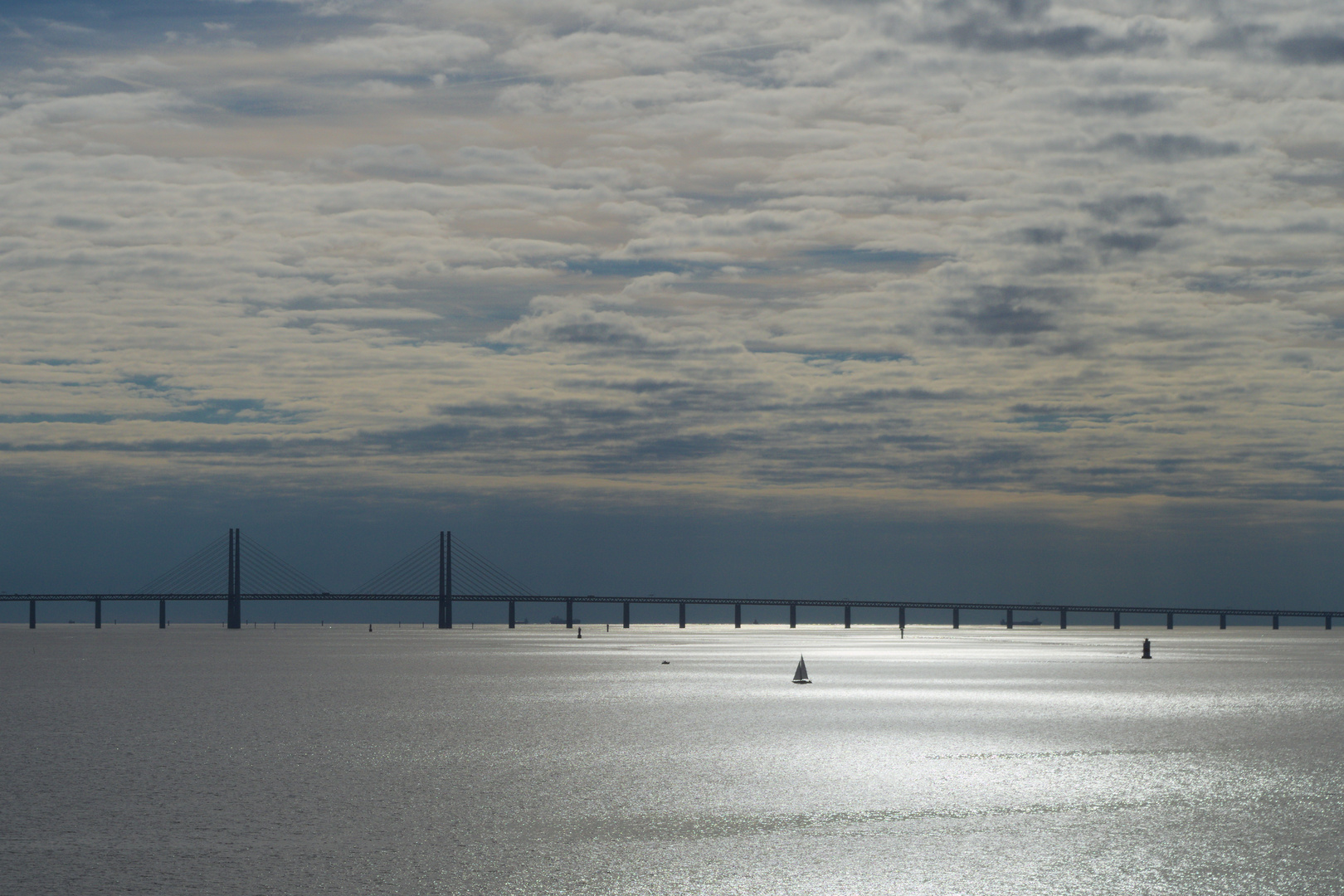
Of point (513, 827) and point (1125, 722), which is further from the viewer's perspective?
point (1125, 722)

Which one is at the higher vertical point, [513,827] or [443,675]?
[513,827]

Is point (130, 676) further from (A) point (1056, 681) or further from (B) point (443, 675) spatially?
(A) point (1056, 681)

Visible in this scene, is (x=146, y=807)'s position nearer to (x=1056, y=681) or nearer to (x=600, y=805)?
(x=600, y=805)

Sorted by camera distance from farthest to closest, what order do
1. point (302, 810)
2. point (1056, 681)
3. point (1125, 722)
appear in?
point (1056, 681)
point (1125, 722)
point (302, 810)

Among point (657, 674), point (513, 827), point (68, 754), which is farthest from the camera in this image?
point (657, 674)

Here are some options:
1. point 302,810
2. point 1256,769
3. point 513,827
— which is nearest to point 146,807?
point 302,810

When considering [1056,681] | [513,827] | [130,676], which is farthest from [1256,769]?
[130,676]
